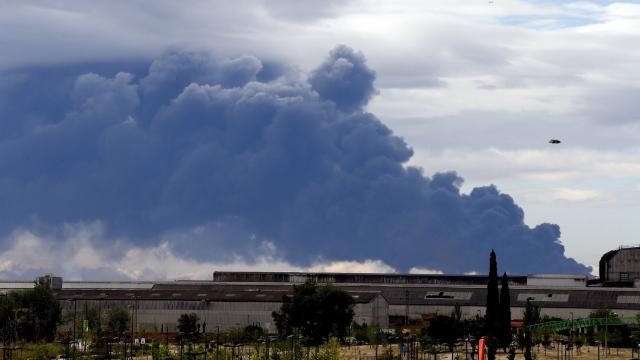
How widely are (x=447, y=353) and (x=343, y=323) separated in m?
16.0

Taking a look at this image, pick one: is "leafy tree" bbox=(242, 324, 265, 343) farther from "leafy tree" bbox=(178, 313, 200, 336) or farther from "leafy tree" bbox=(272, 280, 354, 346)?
"leafy tree" bbox=(178, 313, 200, 336)

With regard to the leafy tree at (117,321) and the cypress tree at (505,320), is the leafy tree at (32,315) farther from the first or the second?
the cypress tree at (505,320)

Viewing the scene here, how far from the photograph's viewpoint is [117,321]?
16650 cm

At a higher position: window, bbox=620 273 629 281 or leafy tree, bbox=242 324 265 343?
window, bbox=620 273 629 281

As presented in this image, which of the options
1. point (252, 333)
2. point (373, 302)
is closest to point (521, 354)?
point (252, 333)

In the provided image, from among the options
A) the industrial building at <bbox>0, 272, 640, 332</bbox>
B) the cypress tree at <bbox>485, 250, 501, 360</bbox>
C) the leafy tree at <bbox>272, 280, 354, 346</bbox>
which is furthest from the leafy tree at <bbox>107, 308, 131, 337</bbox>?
the cypress tree at <bbox>485, 250, 501, 360</bbox>

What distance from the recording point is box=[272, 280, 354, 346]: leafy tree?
15275 cm

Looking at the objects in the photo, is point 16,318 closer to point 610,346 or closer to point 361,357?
point 361,357

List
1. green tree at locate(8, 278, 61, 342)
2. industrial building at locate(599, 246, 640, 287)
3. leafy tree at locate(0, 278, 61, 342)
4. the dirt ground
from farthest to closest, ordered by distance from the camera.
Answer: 1. industrial building at locate(599, 246, 640, 287)
2. green tree at locate(8, 278, 61, 342)
3. leafy tree at locate(0, 278, 61, 342)
4. the dirt ground

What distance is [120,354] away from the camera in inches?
5207

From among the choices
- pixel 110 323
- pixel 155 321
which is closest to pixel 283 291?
pixel 155 321

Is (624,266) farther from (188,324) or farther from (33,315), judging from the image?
(33,315)

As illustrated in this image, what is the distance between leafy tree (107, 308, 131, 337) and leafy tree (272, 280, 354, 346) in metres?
21.7

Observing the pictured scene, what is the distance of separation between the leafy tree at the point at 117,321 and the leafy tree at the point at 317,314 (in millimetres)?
21699
